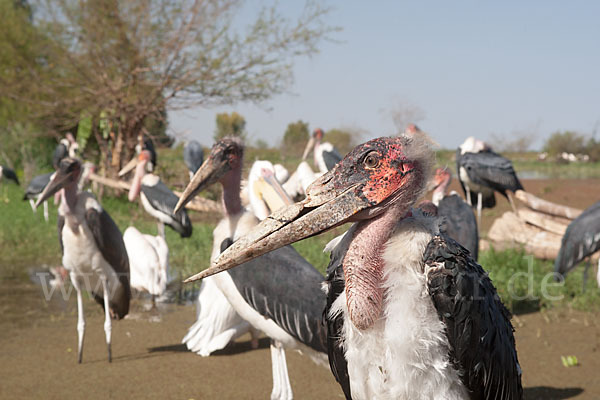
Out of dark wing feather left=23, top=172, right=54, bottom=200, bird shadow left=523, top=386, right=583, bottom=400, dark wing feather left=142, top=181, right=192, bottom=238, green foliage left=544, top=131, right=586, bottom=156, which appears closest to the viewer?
bird shadow left=523, top=386, right=583, bottom=400

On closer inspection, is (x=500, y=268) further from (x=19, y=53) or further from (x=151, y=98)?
(x=19, y=53)

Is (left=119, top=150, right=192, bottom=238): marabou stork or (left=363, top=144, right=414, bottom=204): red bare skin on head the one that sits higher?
(left=363, top=144, right=414, bottom=204): red bare skin on head

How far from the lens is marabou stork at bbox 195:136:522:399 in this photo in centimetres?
167

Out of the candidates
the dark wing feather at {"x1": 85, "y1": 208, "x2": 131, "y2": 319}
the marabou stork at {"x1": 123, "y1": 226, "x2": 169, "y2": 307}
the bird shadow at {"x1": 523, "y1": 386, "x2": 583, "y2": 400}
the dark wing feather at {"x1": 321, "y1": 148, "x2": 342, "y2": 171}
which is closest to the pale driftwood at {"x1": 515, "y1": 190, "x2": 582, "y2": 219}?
the dark wing feather at {"x1": 321, "y1": 148, "x2": 342, "y2": 171}

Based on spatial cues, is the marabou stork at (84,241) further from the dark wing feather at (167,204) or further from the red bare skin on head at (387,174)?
the dark wing feather at (167,204)

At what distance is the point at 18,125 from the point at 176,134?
7.65 metres

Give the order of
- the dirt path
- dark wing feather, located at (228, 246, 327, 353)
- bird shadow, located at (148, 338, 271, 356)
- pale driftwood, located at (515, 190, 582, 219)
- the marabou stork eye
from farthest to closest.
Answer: pale driftwood, located at (515, 190, 582, 219), bird shadow, located at (148, 338, 271, 356), the dirt path, dark wing feather, located at (228, 246, 327, 353), the marabou stork eye

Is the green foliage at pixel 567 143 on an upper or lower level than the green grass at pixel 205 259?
lower

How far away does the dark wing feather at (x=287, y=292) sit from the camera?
10.4 ft

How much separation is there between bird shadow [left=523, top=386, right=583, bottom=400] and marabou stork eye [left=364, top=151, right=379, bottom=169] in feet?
8.29

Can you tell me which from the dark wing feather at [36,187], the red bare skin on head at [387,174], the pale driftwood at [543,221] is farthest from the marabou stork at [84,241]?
the dark wing feather at [36,187]

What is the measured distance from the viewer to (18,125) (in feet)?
56.4

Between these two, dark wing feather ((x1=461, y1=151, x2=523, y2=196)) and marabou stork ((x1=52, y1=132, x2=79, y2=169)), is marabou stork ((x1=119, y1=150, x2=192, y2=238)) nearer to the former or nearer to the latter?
dark wing feather ((x1=461, y1=151, x2=523, y2=196))

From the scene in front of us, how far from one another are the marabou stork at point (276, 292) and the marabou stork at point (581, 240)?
310cm
